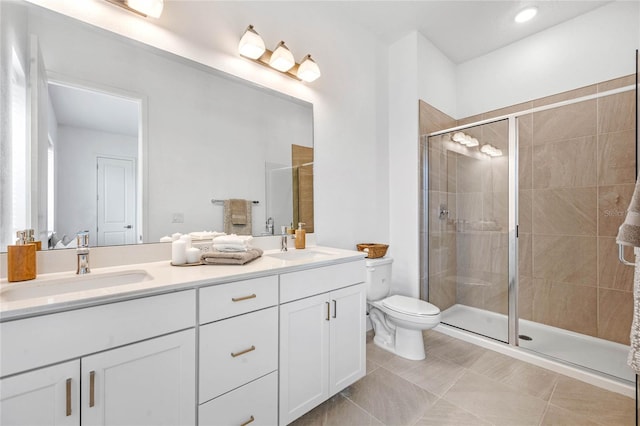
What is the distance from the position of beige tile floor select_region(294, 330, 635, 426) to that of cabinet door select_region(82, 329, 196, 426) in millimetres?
726

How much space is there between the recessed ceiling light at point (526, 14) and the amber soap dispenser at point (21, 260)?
3535 mm

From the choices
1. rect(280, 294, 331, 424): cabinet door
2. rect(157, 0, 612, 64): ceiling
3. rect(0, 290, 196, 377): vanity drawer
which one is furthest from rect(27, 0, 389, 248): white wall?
rect(0, 290, 196, 377): vanity drawer

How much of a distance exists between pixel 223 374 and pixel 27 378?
582 millimetres

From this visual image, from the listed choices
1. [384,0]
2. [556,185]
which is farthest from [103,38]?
[556,185]

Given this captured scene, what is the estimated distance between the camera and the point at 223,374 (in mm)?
1105

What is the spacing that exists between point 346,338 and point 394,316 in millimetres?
631

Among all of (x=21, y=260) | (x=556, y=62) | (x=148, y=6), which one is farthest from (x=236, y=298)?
(x=556, y=62)

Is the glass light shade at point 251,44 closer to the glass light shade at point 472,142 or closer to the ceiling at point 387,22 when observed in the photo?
the ceiling at point 387,22

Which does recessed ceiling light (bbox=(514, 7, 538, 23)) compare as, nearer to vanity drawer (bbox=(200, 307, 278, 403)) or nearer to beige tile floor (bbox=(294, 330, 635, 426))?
beige tile floor (bbox=(294, 330, 635, 426))

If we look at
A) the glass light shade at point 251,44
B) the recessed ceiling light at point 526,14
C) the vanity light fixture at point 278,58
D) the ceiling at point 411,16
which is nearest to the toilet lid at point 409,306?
the vanity light fixture at point 278,58

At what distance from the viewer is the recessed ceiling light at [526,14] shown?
225 cm

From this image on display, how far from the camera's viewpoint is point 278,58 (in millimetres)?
1811

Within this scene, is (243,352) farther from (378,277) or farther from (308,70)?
(308,70)

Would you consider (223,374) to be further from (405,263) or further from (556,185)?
(556,185)
